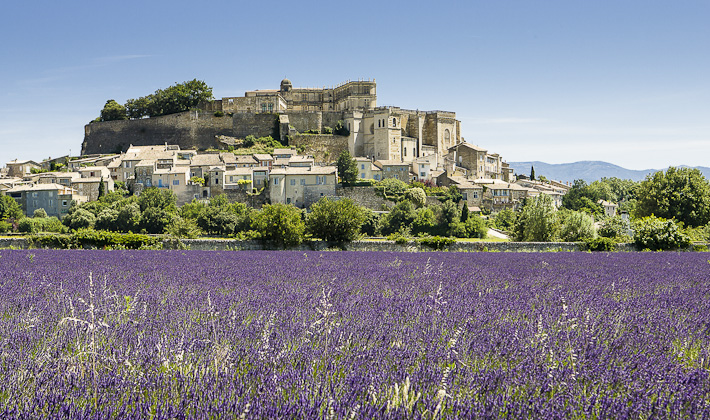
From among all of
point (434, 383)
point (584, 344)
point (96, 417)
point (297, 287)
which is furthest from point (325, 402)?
point (297, 287)

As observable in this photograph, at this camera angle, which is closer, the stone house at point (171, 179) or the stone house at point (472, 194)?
the stone house at point (171, 179)

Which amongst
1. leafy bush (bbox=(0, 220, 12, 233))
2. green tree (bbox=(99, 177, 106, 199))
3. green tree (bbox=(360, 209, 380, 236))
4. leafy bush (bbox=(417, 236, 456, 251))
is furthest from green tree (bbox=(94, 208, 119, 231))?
leafy bush (bbox=(417, 236, 456, 251))

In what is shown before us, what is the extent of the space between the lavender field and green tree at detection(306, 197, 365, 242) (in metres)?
17.2

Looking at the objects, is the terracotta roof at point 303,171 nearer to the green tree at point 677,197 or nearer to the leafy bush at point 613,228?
the green tree at point 677,197

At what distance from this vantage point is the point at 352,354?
3990 millimetres

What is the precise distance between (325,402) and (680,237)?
23262 millimetres

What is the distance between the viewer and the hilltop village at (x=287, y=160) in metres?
58.2

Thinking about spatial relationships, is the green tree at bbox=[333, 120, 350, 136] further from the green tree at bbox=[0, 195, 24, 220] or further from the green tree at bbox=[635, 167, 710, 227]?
the green tree at bbox=[635, 167, 710, 227]

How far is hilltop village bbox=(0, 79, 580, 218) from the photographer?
58188 mm

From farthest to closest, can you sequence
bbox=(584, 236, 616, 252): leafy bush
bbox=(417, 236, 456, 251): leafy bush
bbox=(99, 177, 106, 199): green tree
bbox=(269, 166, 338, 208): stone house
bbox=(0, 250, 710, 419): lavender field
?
bbox=(99, 177, 106, 199): green tree
bbox=(269, 166, 338, 208): stone house
bbox=(417, 236, 456, 251): leafy bush
bbox=(584, 236, 616, 252): leafy bush
bbox=(0, 250, 710, 419): lavender field

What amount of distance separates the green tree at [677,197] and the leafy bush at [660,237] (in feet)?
55.7

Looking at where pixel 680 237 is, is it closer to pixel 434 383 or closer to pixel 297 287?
pixel 297 287

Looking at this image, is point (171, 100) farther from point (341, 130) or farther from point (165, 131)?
point (341, 130)

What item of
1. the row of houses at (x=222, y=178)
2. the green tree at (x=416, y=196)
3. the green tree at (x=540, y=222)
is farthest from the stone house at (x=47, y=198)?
the green tree at (x=540, y=222)
